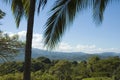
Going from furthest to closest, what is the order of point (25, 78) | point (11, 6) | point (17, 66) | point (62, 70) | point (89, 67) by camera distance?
point (89, 67) → point (62, 70) → point (17, 66) → point (11, 6) → point (25, 78)

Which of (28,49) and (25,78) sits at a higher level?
(28,49)

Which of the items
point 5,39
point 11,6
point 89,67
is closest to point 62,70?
point 89,67

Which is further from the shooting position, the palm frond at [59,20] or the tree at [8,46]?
the tree at [8,46]

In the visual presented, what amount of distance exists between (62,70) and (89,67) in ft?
30.1

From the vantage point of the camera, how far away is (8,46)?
19.8 metres

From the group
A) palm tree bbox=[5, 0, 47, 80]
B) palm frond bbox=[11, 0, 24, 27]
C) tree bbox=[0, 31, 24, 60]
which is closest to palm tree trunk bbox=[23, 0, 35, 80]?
palm tree bbox=[5, 0, 47, 80]

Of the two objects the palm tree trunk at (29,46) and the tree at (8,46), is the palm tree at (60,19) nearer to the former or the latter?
the palm tree trunk at (29,46)

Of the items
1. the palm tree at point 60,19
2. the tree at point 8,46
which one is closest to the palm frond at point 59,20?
the palm tree at point 60,19

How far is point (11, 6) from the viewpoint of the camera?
8.98m

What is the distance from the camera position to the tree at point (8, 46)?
765 inches

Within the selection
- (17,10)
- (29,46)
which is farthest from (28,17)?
(17,10)

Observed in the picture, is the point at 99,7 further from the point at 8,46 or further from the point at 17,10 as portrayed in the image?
the point at 8,46

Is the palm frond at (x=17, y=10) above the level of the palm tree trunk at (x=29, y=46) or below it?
above

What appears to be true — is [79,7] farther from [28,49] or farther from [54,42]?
[28,49]
